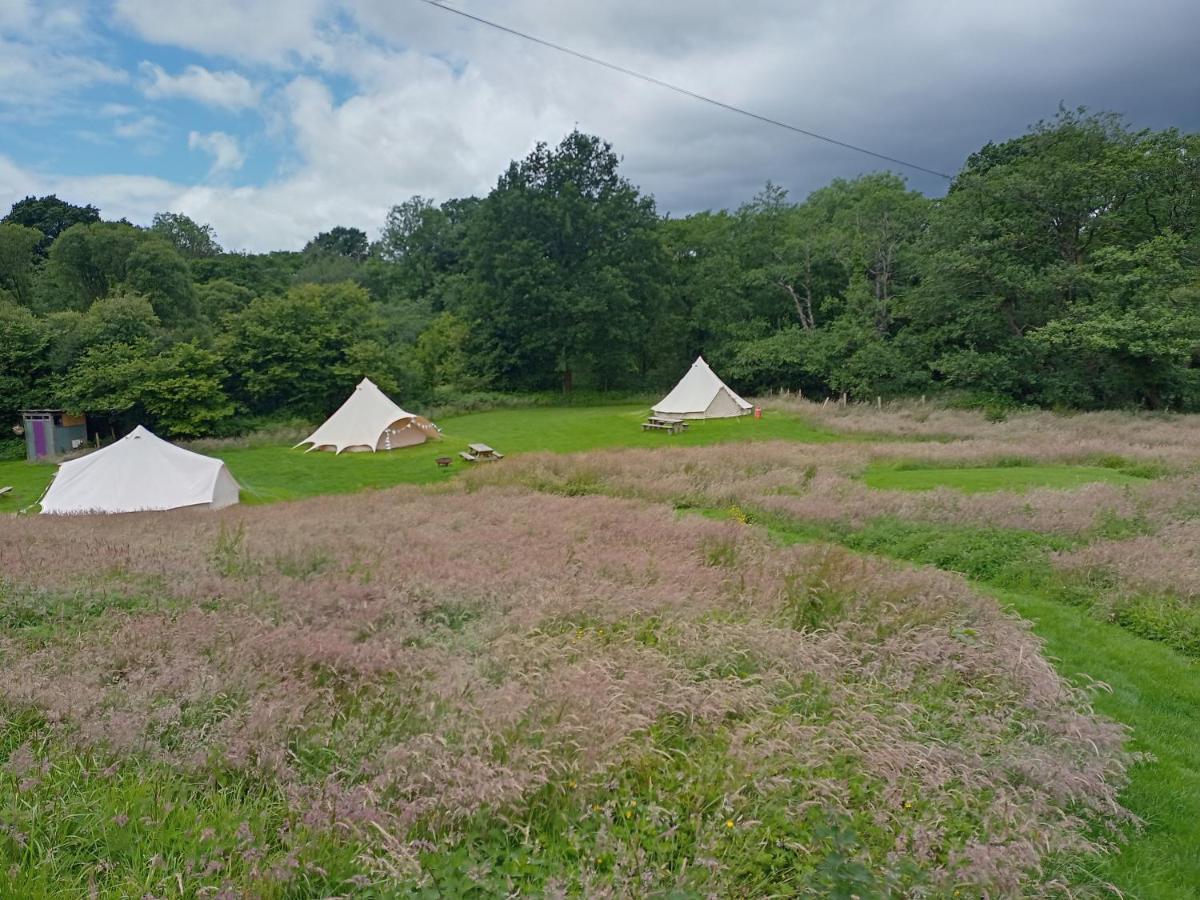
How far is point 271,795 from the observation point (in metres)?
2.80

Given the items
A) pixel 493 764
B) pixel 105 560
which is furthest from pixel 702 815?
pixel 105 560

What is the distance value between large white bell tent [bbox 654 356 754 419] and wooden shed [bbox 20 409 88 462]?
21261 mm

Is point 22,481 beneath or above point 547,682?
beneath

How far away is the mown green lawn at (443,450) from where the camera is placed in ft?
59.8

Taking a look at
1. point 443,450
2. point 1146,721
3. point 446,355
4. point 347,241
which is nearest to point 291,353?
point 443,450

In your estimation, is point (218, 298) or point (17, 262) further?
point (218, 298)

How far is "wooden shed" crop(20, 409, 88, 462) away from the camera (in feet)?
74.3

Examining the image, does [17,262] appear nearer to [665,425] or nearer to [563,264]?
[563,264]

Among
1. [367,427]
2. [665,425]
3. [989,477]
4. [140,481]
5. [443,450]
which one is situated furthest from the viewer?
[665,425]

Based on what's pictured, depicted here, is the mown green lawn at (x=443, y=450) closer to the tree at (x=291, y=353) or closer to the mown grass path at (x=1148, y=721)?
the tree at (x=291, y=353)

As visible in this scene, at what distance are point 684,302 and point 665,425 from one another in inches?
644

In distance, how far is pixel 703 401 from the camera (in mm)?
28203

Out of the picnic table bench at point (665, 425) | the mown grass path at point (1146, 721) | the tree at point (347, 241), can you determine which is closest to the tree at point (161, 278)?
the picnic table bench at point (665, 425)

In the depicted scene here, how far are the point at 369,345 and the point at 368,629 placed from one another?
26316 mm
